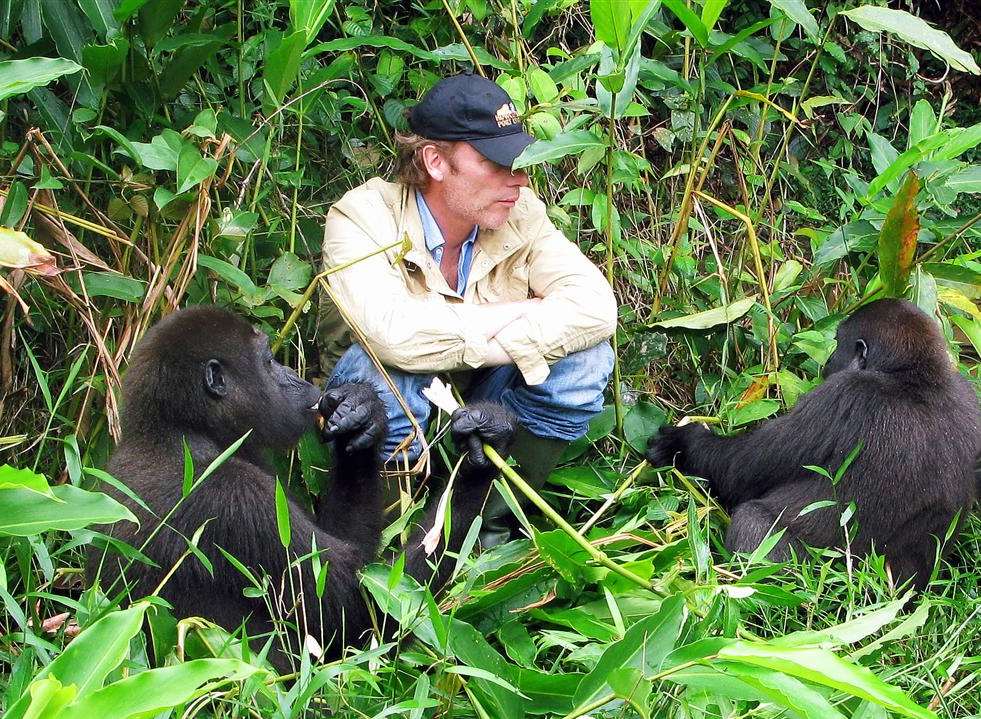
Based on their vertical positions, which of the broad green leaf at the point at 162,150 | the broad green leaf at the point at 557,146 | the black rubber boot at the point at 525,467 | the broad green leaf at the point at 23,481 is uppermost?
the broad green leaf at the point at 162,150

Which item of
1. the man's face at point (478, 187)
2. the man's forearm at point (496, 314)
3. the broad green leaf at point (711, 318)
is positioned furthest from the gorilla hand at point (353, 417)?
the broad green leaf at point (711, 318)

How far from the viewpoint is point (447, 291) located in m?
4.58

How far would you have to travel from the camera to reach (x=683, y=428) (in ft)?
16.0

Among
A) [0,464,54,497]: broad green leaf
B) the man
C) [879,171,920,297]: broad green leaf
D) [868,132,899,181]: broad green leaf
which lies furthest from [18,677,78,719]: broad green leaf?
[868,132,899,181]: broad green leaf

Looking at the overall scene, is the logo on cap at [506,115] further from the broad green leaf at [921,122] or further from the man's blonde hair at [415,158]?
the broad green leaf at [921,122]

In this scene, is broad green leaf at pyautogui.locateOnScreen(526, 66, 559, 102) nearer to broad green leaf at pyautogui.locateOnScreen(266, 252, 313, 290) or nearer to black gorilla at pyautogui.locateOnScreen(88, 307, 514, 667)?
broad green leaf at pyautogui.locateOnScreen(266, 252, 313, 290)

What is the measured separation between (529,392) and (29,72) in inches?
84.4

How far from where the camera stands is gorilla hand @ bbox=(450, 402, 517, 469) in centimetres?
397

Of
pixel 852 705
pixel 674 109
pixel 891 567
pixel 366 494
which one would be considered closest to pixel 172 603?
pixel 366 494

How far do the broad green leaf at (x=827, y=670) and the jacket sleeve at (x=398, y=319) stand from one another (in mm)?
2164

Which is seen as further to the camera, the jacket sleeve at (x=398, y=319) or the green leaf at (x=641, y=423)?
the green leaf at (x=641, y=423)

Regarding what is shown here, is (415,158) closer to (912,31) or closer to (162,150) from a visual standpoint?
(162,150)

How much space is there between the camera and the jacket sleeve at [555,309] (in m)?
4.34

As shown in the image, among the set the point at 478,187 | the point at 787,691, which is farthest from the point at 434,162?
the point at 787,691
